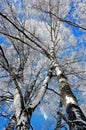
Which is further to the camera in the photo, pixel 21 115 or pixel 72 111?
pixel 21 115

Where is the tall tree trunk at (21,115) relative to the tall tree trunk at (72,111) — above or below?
below

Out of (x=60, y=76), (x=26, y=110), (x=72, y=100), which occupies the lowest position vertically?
(x=26, y=110)

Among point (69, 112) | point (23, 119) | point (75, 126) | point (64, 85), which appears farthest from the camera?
point (23, 119)

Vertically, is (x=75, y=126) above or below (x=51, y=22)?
below

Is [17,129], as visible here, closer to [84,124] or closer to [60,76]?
[60,76]

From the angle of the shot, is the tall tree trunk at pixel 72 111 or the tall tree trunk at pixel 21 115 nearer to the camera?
the tall tree trunk at pixel 72 111

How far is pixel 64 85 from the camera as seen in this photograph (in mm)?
3676

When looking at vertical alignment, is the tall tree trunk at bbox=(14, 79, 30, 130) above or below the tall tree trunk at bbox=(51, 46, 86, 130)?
below

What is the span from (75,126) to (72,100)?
2.31 ft

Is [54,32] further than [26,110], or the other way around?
[54,32]

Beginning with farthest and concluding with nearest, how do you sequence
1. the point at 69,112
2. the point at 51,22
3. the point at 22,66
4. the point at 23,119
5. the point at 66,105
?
the point at 51,22
the point at 22,66
the point at 23,119
the point at 66,105
the point at 69,112

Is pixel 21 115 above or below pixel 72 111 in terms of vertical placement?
below

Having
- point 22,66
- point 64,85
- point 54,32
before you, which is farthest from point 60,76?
point 54,32

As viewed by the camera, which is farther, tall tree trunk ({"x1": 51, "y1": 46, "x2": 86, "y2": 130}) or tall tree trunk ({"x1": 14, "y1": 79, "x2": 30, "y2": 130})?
tall tree trunk ({"x1": 14, "y1": 79, "x2": 30, "y2": 130})
